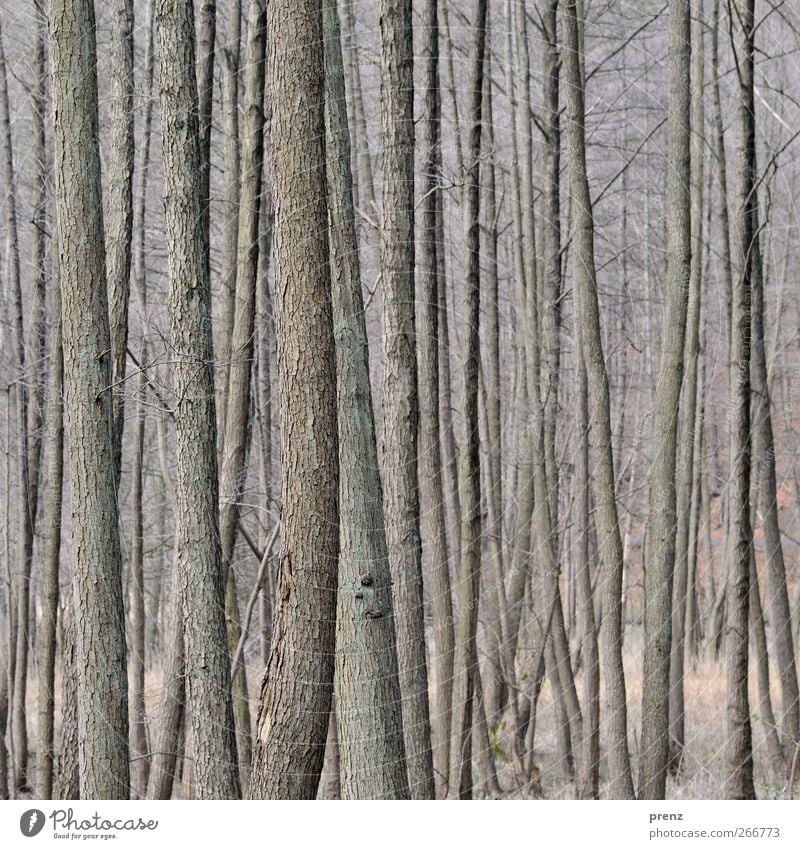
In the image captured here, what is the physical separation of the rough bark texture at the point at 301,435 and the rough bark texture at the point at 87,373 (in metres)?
0.95

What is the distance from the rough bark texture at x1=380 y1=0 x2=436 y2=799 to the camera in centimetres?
611

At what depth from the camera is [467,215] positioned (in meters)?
7.46

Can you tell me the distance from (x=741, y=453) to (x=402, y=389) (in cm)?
195

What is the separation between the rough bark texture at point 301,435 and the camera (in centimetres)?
473

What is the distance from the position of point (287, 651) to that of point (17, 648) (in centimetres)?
598

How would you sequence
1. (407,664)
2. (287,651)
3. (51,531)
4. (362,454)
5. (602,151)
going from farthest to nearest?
(602,151), (51,531), (407,664), (362,454), (287,651)

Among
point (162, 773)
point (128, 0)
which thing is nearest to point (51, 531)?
point (162, 773)

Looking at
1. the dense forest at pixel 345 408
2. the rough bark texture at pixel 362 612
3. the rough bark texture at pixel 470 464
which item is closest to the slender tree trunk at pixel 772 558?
the dense forest at pixel 345 408

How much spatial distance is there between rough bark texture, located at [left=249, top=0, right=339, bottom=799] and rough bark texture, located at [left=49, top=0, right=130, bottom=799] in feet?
3.12

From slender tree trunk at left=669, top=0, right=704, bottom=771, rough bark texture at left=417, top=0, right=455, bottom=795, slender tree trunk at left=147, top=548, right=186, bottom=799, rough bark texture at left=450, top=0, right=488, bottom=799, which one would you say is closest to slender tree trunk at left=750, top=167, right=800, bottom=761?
slender tree trunk at left=669, top=0, right=704, bottom=771

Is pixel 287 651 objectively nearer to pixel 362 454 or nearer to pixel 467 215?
pixel 362 454

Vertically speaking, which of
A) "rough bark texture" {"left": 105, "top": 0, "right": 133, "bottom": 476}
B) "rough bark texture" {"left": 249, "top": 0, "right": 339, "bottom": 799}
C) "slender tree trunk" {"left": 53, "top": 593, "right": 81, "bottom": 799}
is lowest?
"slender tree trunk" {"left": 53, "top": 593, "right": 81, "bottom": 799}

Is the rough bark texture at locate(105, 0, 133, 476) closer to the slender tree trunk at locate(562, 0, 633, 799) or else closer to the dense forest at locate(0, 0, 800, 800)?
the dense forest at locate(0, 0, 800, 800)

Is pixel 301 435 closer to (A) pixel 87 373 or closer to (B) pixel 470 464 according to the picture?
(A) pixel 87 373
